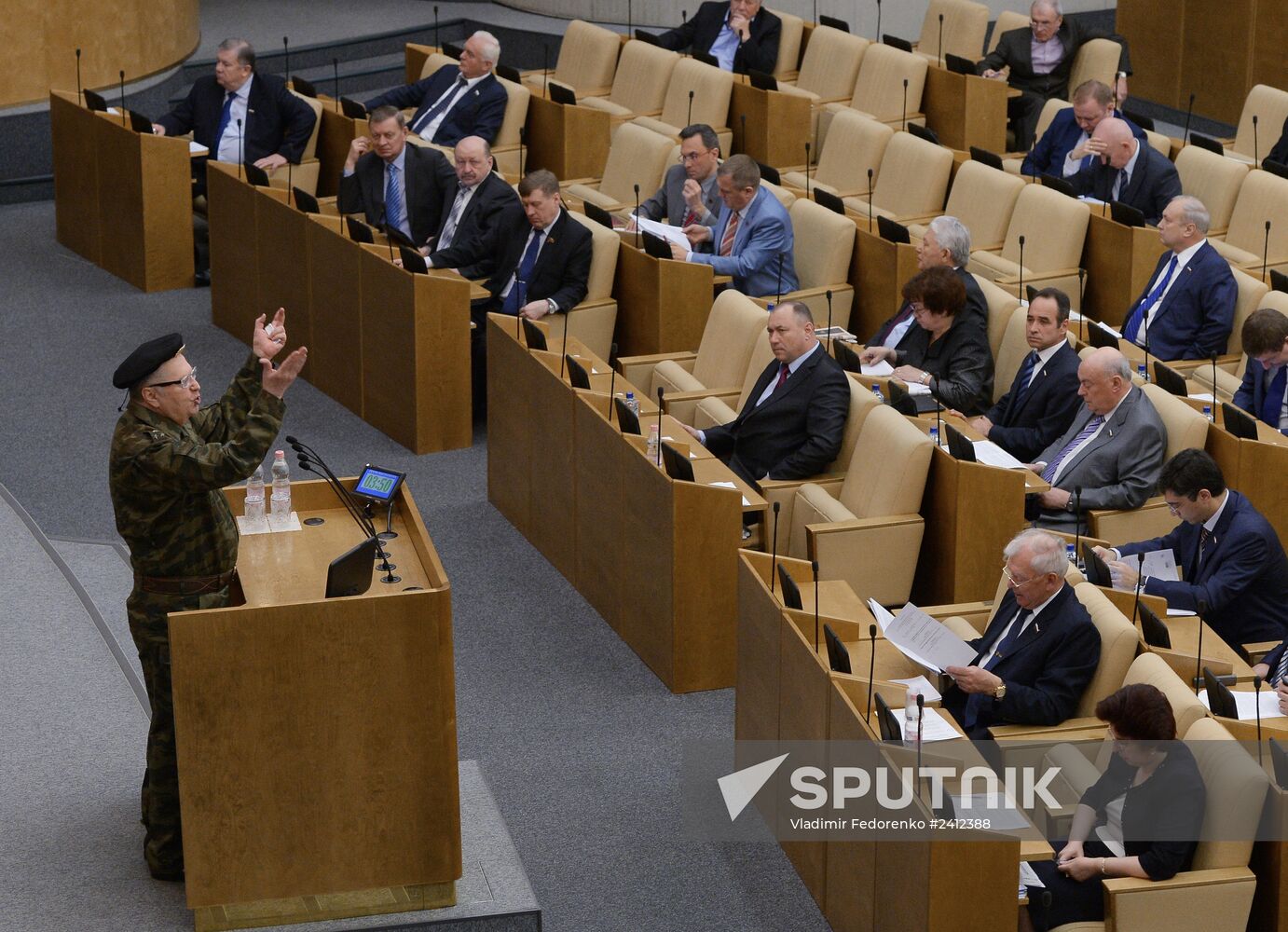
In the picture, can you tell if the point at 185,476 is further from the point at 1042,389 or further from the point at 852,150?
the point at 852,150

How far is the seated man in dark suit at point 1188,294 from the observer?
6.93m

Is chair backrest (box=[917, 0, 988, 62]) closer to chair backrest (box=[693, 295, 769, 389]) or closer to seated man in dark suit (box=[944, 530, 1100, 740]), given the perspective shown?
chair backrest (box=[693, 295, 769, 389])

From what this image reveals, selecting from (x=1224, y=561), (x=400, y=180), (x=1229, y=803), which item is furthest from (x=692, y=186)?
(x=1229, y=803)

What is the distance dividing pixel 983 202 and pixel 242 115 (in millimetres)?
3856

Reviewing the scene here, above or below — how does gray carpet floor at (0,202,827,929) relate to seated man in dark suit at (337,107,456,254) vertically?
below

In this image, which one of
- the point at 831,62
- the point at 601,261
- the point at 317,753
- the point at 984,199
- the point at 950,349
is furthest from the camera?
the point at 831,62

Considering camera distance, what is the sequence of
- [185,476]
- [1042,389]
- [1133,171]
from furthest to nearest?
1. [1133,171]
2. [1042,389]
3. [185,476]

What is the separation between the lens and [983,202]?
8.15 metres

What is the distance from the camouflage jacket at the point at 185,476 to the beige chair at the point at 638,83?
6374 mm

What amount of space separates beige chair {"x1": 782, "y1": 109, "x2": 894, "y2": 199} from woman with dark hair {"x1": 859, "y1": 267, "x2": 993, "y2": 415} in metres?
2.30

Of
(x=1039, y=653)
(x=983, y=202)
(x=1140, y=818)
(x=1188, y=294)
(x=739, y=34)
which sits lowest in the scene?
(x=1140, y=818)

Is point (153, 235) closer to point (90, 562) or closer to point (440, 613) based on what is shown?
point (90, 562)

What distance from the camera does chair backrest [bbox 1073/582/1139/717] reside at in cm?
456

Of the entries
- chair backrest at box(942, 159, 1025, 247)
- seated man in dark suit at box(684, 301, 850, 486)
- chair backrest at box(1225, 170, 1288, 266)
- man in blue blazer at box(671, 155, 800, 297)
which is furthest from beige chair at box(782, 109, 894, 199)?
seated man in dark suit at box(684, 301, 850, 486)
